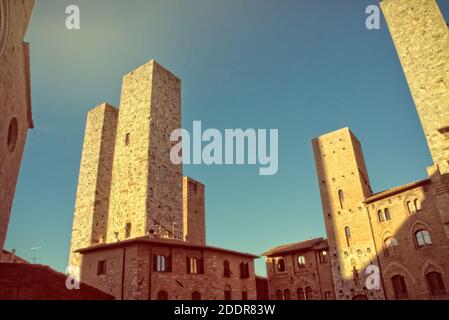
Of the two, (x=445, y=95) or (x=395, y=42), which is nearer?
(x=445, y=95)

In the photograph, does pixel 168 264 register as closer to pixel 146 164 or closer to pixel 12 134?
pixel 146 164

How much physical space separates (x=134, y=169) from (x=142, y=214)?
3.79 meters

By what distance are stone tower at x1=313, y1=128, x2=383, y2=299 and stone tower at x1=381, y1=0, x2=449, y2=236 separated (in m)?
7.74

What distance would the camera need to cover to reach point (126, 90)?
91.4ft

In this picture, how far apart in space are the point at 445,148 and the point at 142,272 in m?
20.0

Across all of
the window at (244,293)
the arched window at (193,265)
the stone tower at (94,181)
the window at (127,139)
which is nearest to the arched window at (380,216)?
the window at (244,293)

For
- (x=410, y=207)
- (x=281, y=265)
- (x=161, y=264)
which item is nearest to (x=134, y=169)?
(x=161, y=264)

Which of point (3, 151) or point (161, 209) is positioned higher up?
point (161, 209)

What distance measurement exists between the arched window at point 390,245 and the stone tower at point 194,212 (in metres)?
17.7

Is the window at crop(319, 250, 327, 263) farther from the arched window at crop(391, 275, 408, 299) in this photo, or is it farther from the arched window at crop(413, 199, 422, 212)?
the arched window at crop(413, 199, 422, 212)

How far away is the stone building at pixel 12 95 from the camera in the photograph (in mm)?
9422
